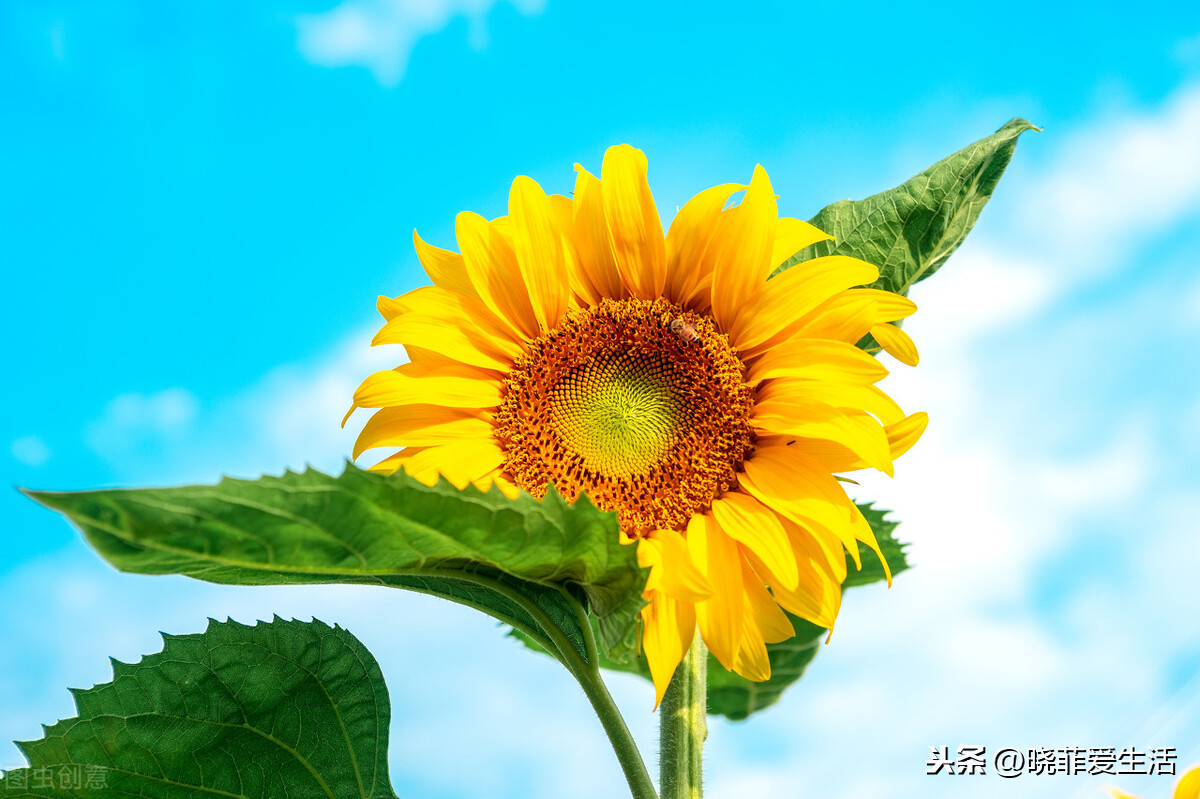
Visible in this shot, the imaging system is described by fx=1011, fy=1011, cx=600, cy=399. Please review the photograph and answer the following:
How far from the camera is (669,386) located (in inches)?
70.3

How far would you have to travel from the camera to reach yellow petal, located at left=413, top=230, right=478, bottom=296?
5.74 ft

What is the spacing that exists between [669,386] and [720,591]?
43 cm

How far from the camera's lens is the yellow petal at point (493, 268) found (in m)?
1.72

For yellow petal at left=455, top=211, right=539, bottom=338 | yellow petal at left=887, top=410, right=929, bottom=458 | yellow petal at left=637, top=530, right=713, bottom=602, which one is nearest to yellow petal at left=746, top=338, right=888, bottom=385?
yellow petal at left=887, top=410, right=929, bottom=458

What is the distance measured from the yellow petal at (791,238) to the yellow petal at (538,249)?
0.36 metres

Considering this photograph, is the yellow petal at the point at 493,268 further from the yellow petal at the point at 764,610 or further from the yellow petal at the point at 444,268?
the yellow petal at the point at 764,610

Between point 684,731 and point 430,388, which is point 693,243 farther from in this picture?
point 684,731

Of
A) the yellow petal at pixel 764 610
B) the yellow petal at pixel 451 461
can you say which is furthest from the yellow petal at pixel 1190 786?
the yellow petal at pixel 451 461

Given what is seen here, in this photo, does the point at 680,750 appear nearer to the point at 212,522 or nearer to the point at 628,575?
the point at 628,575

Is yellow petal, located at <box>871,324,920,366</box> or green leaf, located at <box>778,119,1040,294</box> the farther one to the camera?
green leaf, located at <box>778,119,1040,294</box>

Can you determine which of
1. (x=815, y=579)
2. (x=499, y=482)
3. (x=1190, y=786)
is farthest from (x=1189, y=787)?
(x=499, y=482)

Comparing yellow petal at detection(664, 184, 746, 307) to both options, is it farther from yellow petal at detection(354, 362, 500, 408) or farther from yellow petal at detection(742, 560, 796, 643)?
yellow petal at detection(742, 560, 796, 643)

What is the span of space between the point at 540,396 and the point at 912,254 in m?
0.72

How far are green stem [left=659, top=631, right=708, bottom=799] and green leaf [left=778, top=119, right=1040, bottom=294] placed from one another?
0.73 metres
